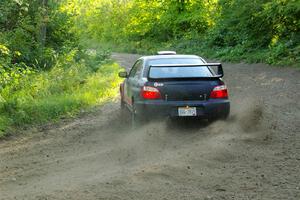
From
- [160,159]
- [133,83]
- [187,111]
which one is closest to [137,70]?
[133,83]

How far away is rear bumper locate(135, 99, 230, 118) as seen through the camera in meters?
10.1

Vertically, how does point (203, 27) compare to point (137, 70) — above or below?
below

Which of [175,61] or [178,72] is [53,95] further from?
[178,72]

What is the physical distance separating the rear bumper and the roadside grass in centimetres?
301

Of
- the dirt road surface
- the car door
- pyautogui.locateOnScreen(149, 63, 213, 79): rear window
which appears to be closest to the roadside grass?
the dirt road surface

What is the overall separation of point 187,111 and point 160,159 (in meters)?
2.27

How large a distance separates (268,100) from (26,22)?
34.1 feet

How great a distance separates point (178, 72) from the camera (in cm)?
1077

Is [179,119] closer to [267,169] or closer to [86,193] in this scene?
[267,169]

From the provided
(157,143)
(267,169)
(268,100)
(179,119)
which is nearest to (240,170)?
(267,169)

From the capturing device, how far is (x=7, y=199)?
249 inches

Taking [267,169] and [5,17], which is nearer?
[267,169]

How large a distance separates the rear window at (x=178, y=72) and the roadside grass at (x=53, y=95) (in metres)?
3.20

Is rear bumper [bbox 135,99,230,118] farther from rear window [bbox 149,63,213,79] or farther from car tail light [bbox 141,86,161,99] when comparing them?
rear window [bbox 149,63,213,79]
